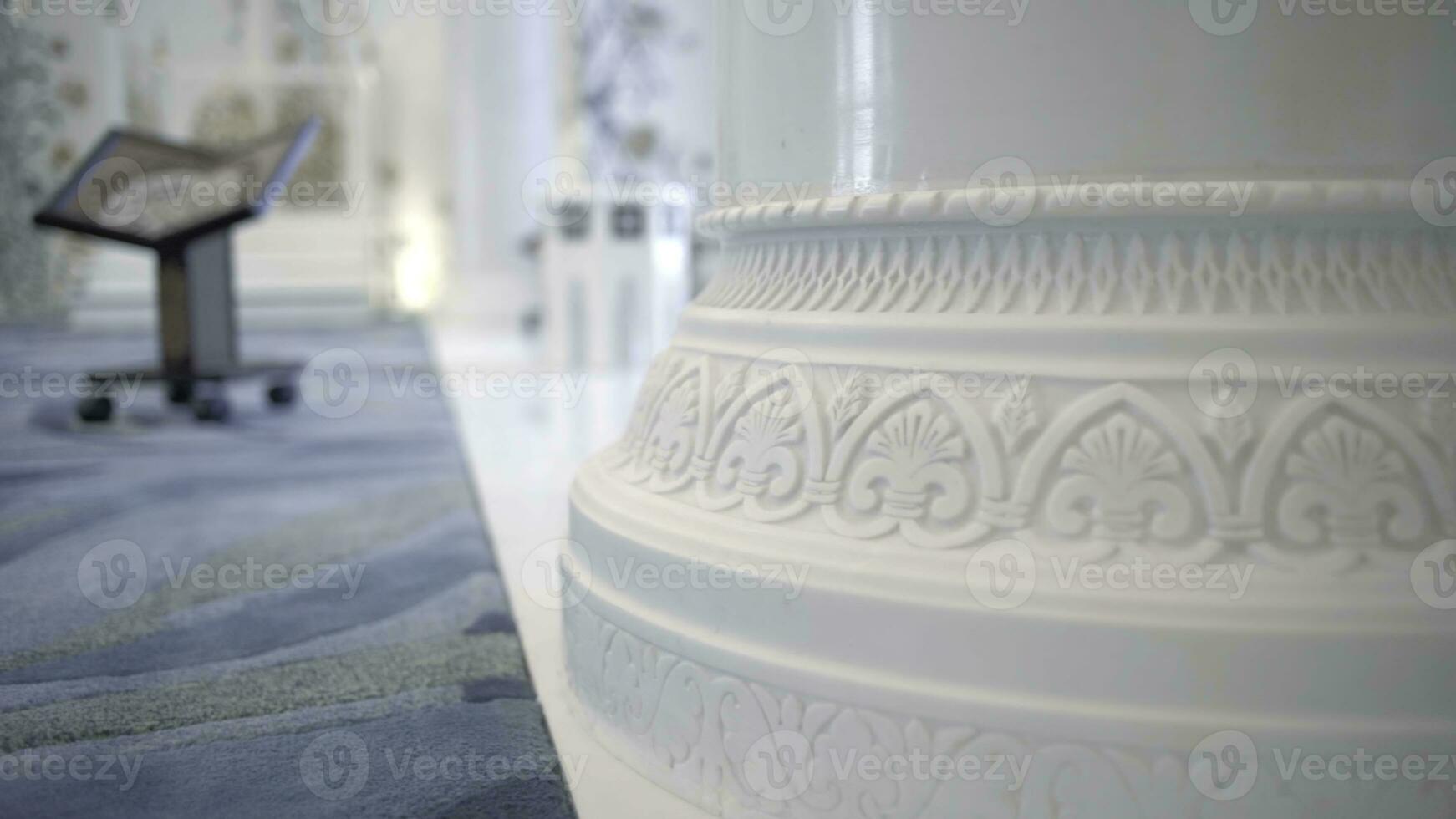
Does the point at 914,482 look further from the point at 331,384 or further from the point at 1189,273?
the point at 331,384

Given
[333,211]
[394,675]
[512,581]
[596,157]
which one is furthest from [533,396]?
[333,211]

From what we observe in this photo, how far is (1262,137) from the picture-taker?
832mm

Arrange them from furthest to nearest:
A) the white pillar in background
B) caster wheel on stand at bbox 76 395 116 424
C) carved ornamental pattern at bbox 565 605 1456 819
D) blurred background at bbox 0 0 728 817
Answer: the white pillar in background, caster wheel on stand at bbox 76 395 116 424, blurred background at bbox 0 0 728 817, carved ornamental pattern at bbox 565 605 1456 819

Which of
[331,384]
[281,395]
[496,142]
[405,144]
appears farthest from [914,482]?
[405,144]

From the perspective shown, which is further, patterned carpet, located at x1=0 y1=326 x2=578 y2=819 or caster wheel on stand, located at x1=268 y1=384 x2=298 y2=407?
caster wheel on stand, located at x1=268 y1=384 x2=298 y2=407

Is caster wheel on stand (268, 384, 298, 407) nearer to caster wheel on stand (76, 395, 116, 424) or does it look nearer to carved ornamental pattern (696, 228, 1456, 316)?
caster wheel on stand (76, 395, 116, 424)

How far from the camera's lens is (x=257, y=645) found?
1.28 meters

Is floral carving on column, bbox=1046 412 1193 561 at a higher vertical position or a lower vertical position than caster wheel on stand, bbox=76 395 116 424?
higher

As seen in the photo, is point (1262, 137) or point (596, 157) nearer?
point (1262, 137)

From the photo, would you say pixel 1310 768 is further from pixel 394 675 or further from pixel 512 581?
pixel 512 581

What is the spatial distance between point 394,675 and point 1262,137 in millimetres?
995

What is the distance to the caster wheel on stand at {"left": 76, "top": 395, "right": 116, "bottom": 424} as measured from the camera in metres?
3.02

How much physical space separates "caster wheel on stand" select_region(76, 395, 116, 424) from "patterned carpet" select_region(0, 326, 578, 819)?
0.40m

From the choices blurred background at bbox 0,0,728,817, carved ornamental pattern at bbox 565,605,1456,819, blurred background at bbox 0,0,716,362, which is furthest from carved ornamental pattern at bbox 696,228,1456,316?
blurred background at bbox 0,0,716,362
